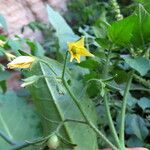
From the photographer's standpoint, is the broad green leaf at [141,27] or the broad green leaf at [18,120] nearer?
the broad green leaf at [141,27]

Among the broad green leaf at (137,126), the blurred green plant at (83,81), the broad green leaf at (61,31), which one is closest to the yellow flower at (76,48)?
the blurred green plant at (83,81)

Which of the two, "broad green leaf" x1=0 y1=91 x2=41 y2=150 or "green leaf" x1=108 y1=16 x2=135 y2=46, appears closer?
"green leaf" x1=108 y1=16 x2=135 y2=46

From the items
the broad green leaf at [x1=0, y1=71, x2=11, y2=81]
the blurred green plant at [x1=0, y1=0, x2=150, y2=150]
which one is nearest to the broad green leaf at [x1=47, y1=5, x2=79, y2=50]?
the blurred green plant at [x1=0, y1=0, x2=150, y2=150]

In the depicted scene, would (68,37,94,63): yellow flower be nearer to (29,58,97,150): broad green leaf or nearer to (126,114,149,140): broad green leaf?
(29,58,97,150): broad green leaf

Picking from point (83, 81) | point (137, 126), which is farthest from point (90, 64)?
point (137, 126)

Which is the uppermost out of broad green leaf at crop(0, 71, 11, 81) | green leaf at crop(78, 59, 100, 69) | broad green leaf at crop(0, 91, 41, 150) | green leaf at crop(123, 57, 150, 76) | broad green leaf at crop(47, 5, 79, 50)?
broad green leaf at crop(47, 5, 79, 50)

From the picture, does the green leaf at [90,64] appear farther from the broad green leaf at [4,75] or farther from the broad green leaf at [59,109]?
the broad green leaf at [4,75]

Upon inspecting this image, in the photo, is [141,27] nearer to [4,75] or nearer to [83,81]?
[83,81]
